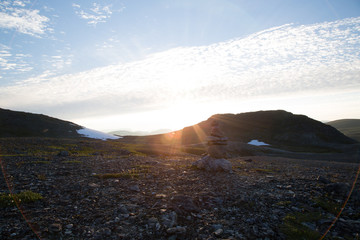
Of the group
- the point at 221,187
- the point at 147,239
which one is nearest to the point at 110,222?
the point at 147,239

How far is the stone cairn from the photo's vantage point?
19.6m

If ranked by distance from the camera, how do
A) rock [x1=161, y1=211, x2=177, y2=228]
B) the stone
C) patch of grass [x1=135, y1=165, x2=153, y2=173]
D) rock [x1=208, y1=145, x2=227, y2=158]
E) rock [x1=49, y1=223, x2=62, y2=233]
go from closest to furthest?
rock [x1=49, y1=223, x2=62, y2=233] → rock [x1=161, y1=211, x2=177, y2=228] → patch of grass [x1=135, y1=165, x2=153, y2=173] → the stone → rock [x1=208, y1=145, x2=227, y2=158]

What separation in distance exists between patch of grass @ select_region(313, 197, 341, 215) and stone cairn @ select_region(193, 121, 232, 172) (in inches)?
348

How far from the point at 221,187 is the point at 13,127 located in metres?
101

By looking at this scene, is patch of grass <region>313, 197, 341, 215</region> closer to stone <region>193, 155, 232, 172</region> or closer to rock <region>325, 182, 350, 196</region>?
rock <region>325, 182, 350, 196</region>

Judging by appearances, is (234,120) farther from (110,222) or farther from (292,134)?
(110,222)

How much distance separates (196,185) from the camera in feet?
45.8

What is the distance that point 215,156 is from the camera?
2097 cm

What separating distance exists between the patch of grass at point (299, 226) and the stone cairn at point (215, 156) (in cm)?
1015

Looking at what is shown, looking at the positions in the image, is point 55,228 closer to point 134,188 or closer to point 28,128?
point 134,188

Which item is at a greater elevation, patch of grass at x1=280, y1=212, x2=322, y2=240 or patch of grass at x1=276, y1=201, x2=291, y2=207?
patch of grass at x1=276, y1=201, x2=291, y2=207

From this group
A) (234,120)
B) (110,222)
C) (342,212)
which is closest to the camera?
(110,222)

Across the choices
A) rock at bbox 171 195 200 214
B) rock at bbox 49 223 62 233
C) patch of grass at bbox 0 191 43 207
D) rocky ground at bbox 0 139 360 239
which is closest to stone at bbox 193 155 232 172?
rocky ground at bbox 0 139 360 239

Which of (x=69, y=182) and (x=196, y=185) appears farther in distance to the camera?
(x=196, y=185)
